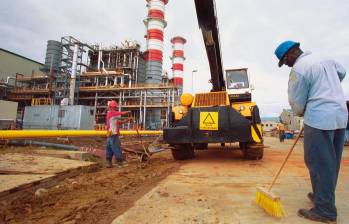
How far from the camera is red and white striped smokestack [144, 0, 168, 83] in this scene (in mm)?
37656

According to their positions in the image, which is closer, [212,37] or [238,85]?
[212,37]

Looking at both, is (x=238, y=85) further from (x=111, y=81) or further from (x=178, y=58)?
(x=178, y=58)

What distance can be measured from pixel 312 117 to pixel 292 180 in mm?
1982

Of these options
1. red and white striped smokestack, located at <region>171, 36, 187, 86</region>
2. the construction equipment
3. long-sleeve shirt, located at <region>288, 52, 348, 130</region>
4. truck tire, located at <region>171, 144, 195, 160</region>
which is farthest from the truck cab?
red and white striped smokestack, located at <region>171, 36, 187, 86</region>

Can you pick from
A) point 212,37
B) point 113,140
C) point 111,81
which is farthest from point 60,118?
point 212,37

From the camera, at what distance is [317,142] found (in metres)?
2.27

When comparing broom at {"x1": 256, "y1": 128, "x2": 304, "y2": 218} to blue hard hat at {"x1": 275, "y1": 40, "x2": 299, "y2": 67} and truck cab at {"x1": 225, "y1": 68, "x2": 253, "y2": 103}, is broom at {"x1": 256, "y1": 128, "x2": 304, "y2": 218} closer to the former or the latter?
blue hard hat at {"x1": 275, "y1": 40, "x2": 299, "y2": 67}

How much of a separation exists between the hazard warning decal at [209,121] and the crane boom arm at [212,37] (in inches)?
68.4

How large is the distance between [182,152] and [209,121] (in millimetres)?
1311

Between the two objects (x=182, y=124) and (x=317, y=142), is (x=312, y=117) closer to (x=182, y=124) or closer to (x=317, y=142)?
(x=317, y=142)

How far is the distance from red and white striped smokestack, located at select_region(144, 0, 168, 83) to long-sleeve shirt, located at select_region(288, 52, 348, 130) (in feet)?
121

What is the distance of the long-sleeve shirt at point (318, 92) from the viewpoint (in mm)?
2268

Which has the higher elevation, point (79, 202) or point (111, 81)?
point (111, 81)

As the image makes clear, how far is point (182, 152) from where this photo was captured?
262 inches
